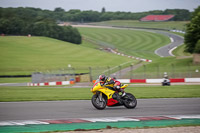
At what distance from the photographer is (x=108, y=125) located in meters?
10.5

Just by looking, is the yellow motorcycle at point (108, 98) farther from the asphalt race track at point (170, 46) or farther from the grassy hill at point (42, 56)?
the asphalt race track at point (170, 46)

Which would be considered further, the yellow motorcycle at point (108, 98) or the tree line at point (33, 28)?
the tree line at point (33, 28)

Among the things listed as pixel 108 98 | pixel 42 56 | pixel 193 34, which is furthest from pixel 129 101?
A: pixel 42 56

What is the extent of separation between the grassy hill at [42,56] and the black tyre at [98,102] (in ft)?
169

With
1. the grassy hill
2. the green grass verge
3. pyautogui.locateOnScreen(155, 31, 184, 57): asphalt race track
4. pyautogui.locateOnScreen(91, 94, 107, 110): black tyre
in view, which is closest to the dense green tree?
the grassy hill

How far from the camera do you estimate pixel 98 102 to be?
13.9 metres

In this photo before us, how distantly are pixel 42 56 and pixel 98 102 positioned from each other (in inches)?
2823

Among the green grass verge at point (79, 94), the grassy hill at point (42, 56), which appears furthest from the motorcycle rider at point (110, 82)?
the grassy hill at point (42, 56)

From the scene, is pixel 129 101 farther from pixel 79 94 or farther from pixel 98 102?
pixel 79 94

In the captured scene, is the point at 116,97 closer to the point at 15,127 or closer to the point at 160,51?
the point at 15,127

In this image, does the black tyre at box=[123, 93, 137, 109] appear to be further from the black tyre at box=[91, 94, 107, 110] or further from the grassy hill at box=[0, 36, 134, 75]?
the grassy hill at box=[0, 36, 134, 75]

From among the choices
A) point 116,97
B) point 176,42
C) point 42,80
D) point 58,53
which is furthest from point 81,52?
point 116,97

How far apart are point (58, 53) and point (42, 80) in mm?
45042

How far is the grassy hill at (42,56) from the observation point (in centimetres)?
7101
